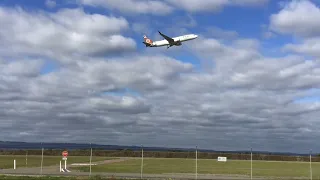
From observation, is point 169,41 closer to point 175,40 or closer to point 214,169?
point 175,40

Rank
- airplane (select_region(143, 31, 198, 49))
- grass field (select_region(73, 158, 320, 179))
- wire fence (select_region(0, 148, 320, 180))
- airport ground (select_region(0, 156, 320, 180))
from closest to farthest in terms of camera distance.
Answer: airport ground (select_region(0, 156, 320, 180)), wire fence (select_region(0, 148, 320, 180)), grass field (select_region(73, 158, 320, 179)), airplane (select_region(143, 31, 198, 49))

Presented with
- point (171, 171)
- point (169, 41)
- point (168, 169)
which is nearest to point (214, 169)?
point (168, 169)

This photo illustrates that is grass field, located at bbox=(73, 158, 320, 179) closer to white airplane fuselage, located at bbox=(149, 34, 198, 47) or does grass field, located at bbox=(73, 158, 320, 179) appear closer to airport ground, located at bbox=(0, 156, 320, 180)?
airport ground, located at bbox=(0, 156, 320, 180)

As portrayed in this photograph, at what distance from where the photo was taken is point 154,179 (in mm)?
36500

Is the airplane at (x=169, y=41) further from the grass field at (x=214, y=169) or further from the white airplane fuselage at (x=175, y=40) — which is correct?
the grass field at (x=214, y=169)

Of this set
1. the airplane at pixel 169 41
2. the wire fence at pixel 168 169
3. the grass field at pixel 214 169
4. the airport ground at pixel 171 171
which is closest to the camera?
the airport ground at pixel 171 171

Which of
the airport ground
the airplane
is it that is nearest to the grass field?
the airport ground

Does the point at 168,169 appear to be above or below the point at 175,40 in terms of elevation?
below

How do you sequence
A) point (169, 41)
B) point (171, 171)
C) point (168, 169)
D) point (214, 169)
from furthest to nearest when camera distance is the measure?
point (169, 41) → point (214, 169) → point (168, 169) → point (171, 171)

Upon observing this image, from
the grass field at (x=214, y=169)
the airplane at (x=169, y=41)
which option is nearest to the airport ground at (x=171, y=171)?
the grass field at (x=214, y=169)

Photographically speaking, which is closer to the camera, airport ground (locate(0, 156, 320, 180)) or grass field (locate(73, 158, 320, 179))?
airport ground (locate(0, 156, 320, 180))

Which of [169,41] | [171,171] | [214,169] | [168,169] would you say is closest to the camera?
[171,171]

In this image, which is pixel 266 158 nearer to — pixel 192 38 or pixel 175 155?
pixel 175 155

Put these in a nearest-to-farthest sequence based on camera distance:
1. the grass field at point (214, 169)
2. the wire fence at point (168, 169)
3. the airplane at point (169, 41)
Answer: the wire fence at point (168, 169) → the grass field at point (214, 169) → the airplane at point (169, 41)
